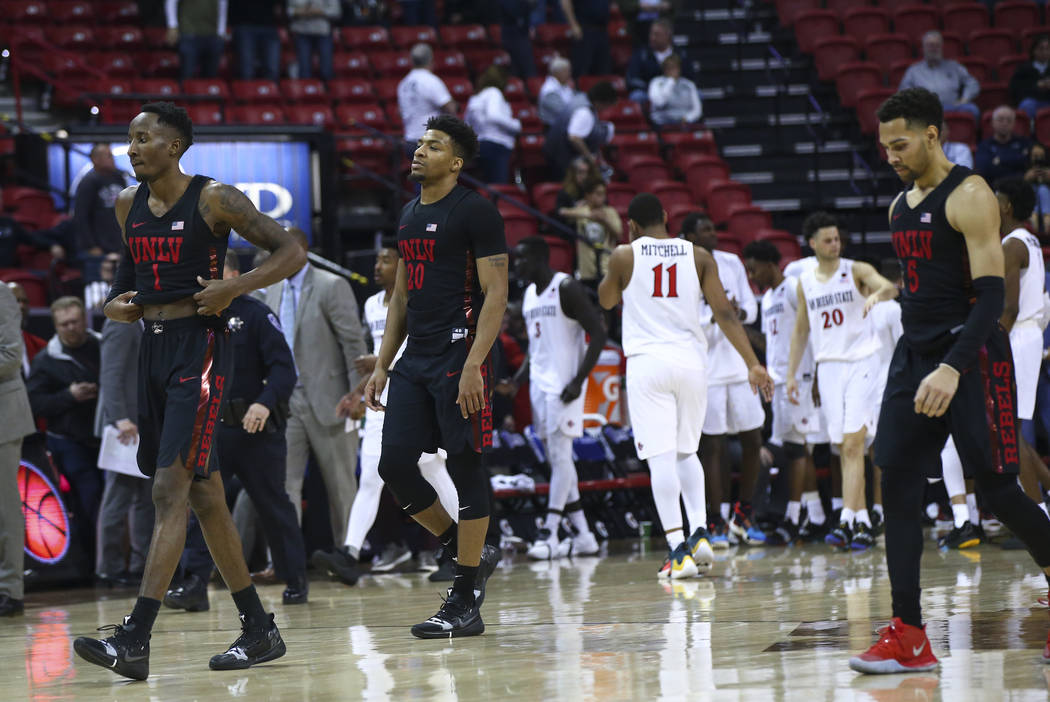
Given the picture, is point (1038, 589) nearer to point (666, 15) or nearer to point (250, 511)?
point (250, 511)

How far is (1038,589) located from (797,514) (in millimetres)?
3841

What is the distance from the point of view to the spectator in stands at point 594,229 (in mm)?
12805

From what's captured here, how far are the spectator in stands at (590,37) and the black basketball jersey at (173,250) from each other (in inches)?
498

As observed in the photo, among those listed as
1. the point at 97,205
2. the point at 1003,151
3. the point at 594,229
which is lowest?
the point at 594,229

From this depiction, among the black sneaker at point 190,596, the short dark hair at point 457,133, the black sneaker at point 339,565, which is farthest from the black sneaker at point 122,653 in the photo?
the black sneaker at point 339,565

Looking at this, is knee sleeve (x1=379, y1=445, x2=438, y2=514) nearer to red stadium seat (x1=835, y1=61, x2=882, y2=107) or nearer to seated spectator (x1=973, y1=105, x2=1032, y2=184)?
seated spectator (x1=973, y1=105, x2=1032, y2=184)

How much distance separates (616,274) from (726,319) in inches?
25.9

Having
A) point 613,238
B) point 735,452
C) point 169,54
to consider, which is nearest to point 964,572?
point 735,452

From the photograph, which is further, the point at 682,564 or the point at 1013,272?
the point at 1013,272

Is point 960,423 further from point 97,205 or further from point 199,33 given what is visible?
point 199,33

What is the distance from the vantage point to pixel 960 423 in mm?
4523

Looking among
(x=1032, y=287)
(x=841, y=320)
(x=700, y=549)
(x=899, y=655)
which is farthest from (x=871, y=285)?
(x=899, y=655)

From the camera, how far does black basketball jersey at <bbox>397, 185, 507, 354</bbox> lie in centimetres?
567

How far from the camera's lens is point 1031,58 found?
53.3 feet
